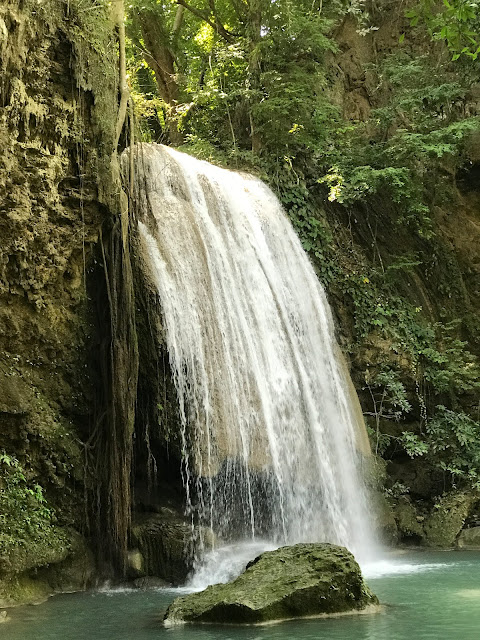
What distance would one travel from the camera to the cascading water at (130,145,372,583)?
8438 mm

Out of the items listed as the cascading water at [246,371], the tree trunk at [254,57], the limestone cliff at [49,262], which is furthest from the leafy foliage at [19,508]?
the tree trunk at [254,57]

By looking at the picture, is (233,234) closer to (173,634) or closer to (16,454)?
(16,454)

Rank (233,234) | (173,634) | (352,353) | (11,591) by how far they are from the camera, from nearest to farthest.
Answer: (173,634), (11,591), (233,234), (352,353)

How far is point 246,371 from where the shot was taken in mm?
9234

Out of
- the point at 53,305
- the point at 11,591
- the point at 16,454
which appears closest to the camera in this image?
the point at 11,591

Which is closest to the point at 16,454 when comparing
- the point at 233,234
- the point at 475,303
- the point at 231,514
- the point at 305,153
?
the point at 231,514

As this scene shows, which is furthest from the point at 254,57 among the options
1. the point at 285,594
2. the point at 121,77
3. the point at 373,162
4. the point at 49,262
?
the point at 285,594

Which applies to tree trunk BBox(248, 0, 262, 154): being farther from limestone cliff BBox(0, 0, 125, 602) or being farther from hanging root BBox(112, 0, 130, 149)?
limestone cliff BBox(0, 0, 125, 602)

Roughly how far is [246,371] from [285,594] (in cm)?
388

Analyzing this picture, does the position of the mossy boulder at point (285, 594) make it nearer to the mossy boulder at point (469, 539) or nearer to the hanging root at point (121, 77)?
the hanging root at point (121, 77)

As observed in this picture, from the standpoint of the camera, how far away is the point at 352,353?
1220cm

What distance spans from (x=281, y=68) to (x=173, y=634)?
11686mm

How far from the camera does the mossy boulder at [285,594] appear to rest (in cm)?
557

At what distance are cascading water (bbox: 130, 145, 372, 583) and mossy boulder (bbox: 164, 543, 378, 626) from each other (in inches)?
68.5
